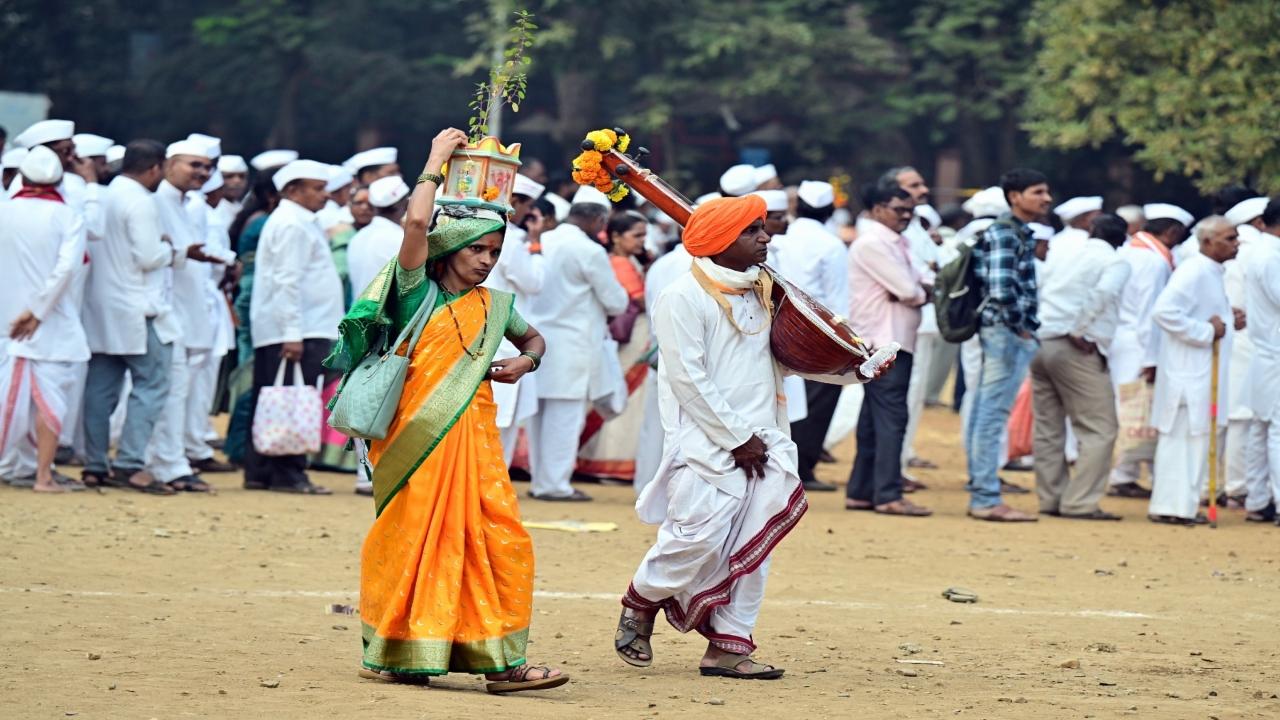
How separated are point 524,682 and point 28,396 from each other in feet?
20.0

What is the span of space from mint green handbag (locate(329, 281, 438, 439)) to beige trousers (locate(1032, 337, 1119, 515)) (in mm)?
6795

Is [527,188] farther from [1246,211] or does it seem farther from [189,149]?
[1246,211]

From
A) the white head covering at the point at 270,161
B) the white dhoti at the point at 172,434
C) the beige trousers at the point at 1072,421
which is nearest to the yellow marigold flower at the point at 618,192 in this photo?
the white dhoti at the point at 172,434

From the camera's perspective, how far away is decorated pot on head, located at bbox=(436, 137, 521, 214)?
6637 mm

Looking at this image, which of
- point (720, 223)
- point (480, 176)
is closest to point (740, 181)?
point (720, 223)

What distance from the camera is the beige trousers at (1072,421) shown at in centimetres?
1238

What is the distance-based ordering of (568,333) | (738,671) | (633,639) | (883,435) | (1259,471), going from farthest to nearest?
1. (1259,471)
2. (568,333)
3. (883,435)
4. (633,639)
5. (738,671)

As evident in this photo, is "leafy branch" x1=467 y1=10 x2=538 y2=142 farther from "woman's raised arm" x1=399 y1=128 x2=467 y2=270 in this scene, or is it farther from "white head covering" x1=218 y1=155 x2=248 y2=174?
"white head covering" x1=218 y1=155 x2=248 y2=174

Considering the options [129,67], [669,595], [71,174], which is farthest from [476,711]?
[129,67]

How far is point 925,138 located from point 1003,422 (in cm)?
2434

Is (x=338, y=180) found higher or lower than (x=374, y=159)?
lower

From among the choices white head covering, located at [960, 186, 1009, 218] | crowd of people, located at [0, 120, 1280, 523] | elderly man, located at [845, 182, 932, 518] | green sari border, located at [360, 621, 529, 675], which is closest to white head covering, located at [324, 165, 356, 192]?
crowd of people, located at [0, 120, 1280, 523]

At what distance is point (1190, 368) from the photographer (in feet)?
40.5

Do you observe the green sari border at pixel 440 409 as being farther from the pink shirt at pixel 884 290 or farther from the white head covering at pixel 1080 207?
the white head covering at pixel 1080 207
